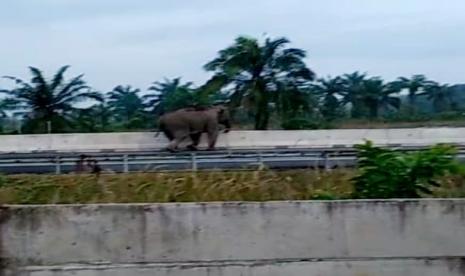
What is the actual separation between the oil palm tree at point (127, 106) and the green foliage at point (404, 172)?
2546cm

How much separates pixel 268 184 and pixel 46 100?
71.9 feet

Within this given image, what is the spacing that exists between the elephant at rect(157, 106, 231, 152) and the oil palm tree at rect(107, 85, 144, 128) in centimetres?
1384

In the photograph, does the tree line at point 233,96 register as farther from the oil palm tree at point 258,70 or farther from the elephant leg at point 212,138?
the elephant leg at point 212,138

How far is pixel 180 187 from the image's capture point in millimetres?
7918

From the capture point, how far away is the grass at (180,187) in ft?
25.1

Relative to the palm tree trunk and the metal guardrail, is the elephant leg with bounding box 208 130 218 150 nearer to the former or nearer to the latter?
the metal guardrail

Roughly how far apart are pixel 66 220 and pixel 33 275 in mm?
447

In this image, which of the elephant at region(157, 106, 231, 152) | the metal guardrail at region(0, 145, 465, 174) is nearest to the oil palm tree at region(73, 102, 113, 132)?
the elephant at region(157, 106, 231, 152)

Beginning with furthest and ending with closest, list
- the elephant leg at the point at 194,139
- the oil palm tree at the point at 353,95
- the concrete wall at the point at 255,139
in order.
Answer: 1. the oil palm tree at the point at 353,95
2. the concrete wall at the point at 255,139
3. the elephant leg at the point at 194,139

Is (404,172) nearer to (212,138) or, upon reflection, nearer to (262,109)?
(212,138)

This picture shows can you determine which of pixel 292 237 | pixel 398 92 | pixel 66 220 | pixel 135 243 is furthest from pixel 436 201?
pixel 398 92

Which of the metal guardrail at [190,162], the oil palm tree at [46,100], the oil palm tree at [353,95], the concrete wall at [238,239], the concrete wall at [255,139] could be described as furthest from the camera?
the oil palm tree at [353,95]

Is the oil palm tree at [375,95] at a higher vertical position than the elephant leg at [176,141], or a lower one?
higher

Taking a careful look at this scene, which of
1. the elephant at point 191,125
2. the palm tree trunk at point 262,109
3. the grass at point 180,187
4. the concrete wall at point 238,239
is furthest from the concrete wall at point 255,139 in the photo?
the concrete wall at point 238,239
